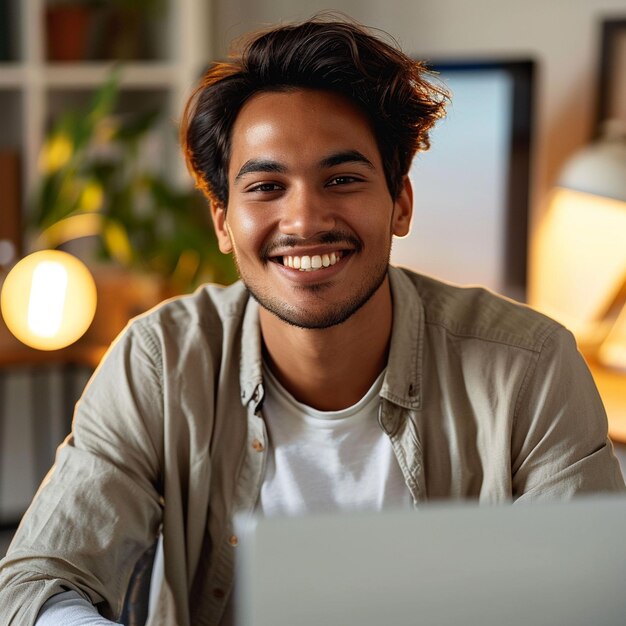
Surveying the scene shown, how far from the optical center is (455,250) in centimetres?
289

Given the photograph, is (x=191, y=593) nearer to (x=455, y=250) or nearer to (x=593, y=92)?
(x=455, y=250)

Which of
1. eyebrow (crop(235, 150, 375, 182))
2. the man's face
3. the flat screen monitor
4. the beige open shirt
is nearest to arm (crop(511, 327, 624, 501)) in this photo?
the beige open shirt

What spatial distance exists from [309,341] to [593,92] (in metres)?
1.82

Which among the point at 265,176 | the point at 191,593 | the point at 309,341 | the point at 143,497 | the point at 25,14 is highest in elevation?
the point at 25,14

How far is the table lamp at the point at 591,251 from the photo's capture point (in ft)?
8.42

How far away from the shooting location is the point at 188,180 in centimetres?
340

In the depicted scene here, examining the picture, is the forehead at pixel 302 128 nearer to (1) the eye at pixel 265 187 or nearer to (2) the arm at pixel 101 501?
(1) the eye at pixel 265 187

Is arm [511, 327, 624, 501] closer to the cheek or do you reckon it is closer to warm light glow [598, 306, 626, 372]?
the cheek

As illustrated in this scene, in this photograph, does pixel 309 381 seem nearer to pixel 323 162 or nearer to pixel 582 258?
pixel 323 162

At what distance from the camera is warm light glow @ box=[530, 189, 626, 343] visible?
264 centimetres

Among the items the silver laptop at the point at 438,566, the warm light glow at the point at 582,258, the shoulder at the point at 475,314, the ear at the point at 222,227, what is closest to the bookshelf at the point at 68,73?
the warm light glow at the point at 582,258

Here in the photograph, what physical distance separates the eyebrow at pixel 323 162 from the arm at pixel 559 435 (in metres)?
0.35

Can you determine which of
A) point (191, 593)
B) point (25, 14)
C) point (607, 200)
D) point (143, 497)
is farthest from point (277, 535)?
point (25, 14)

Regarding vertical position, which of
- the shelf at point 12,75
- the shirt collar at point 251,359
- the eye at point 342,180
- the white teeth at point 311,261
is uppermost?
the shelf at point 12,75
